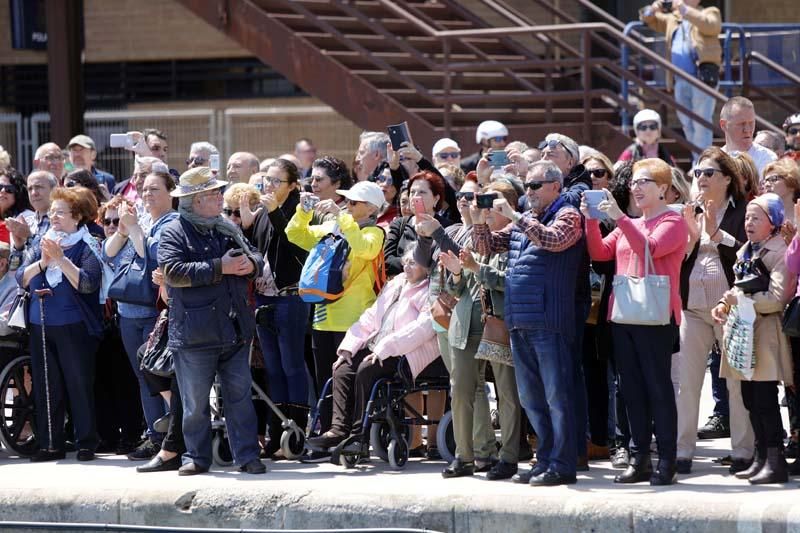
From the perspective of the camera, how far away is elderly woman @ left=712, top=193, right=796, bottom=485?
812cm

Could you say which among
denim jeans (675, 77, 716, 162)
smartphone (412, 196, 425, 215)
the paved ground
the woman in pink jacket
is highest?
denim jeans (675, 77, 716, 162)

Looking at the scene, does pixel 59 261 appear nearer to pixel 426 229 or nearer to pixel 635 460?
pixel 426 229

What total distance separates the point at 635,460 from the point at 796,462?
877mm

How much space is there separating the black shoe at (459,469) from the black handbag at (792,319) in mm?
1929

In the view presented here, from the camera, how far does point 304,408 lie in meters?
9.74

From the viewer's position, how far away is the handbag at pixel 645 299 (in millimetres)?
7996

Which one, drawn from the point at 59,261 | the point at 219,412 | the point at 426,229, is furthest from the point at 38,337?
the point at 426,229

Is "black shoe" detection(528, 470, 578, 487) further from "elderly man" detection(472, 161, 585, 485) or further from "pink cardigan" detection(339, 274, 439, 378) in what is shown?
"pink cardigan" detection(339, 274, 439, 378)

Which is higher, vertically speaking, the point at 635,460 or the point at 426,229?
the point at 426,229

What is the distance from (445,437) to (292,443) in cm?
101

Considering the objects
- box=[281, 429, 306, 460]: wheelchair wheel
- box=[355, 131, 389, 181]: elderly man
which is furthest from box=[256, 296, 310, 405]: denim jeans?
box=[355, 131, 389, 181]: elderly man

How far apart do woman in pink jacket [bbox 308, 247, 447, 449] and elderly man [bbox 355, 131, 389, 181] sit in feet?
4.18

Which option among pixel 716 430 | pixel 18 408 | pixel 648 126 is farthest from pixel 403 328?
pixel 648 126

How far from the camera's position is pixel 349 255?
9273 mm
